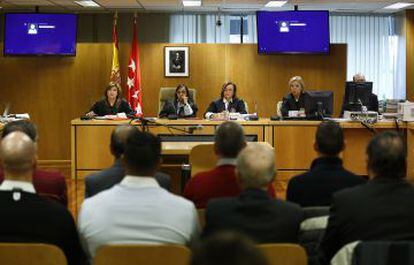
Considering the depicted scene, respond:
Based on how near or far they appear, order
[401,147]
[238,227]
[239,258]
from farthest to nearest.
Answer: [401,147], [238,227], [239,258]

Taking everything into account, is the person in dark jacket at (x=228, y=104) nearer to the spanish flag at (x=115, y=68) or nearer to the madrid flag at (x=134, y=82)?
the madrid flag at (x=134, y=82)

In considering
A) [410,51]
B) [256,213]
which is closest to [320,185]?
[256,213]

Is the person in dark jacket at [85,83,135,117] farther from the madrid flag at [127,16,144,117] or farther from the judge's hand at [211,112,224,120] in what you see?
the madrid flag at [127,16,144,117]

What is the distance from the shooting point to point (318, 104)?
8.04 m

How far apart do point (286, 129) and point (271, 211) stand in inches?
222

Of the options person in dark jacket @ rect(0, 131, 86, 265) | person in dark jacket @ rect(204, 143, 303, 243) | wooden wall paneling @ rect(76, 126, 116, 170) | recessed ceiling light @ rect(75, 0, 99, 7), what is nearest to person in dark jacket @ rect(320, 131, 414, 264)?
person in dark jacket @ rect(204, 143, 303, 243)

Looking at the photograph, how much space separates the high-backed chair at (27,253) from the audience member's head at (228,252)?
1.24m

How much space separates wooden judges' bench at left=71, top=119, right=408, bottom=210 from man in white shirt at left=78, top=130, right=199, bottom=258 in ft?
16.9

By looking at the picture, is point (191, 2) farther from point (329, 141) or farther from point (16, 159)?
point (16, 159)

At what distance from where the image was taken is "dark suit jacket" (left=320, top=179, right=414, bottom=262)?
8.32 feet

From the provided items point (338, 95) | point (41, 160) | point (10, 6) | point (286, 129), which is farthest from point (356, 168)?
point (10, 6)

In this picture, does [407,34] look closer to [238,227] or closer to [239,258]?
[238,227]

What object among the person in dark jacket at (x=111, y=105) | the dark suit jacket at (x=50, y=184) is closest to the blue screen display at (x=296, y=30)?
the person in dark jacket at (x=111, y=105)

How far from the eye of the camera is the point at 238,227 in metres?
2.45
